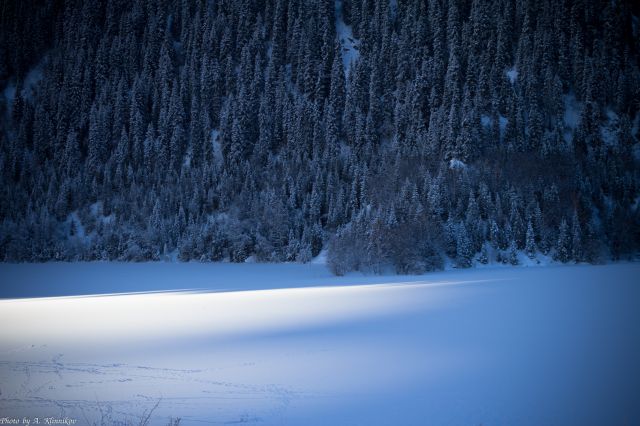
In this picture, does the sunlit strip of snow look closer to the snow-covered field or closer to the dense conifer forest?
the snow-covered field

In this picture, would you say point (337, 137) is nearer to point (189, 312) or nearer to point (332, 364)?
point (189, 312)

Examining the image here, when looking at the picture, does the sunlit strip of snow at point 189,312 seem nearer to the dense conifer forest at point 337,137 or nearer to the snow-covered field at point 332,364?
the snow-covered field at point 332,364

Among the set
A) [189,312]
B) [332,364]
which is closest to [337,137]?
[189,312]

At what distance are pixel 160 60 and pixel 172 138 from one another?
35484mm

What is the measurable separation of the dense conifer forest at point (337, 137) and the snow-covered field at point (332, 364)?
28.8m

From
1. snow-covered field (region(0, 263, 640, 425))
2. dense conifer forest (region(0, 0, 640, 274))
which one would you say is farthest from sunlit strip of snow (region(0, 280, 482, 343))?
dense conifer forest (region(0, 0, 640, 274))

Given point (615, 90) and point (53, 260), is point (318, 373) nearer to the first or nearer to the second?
point (53, 260)

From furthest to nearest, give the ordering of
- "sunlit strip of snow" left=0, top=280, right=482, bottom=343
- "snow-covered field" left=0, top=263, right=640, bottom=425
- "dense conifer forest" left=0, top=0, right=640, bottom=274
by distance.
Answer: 1. "dense conifer forest" left=0, top=0, right=640, bottom=274
2. "sunlit strip of snow" left=0, top=280, right=482, bottom=343
3. "snow-covered field" left=0, top=263, right=640, bottom=425

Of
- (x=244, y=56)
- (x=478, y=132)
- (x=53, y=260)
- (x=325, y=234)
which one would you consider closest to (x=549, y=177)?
(x=478, y=132)

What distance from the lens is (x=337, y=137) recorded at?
90000 mm

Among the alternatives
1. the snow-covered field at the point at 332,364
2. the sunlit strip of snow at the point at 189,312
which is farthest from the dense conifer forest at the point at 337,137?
the snow-covered field at the point at 332,364

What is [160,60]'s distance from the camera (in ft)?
392

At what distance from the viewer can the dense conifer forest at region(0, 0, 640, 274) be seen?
197 ft

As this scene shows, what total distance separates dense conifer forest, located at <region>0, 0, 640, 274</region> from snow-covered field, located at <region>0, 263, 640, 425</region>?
2884 cm
